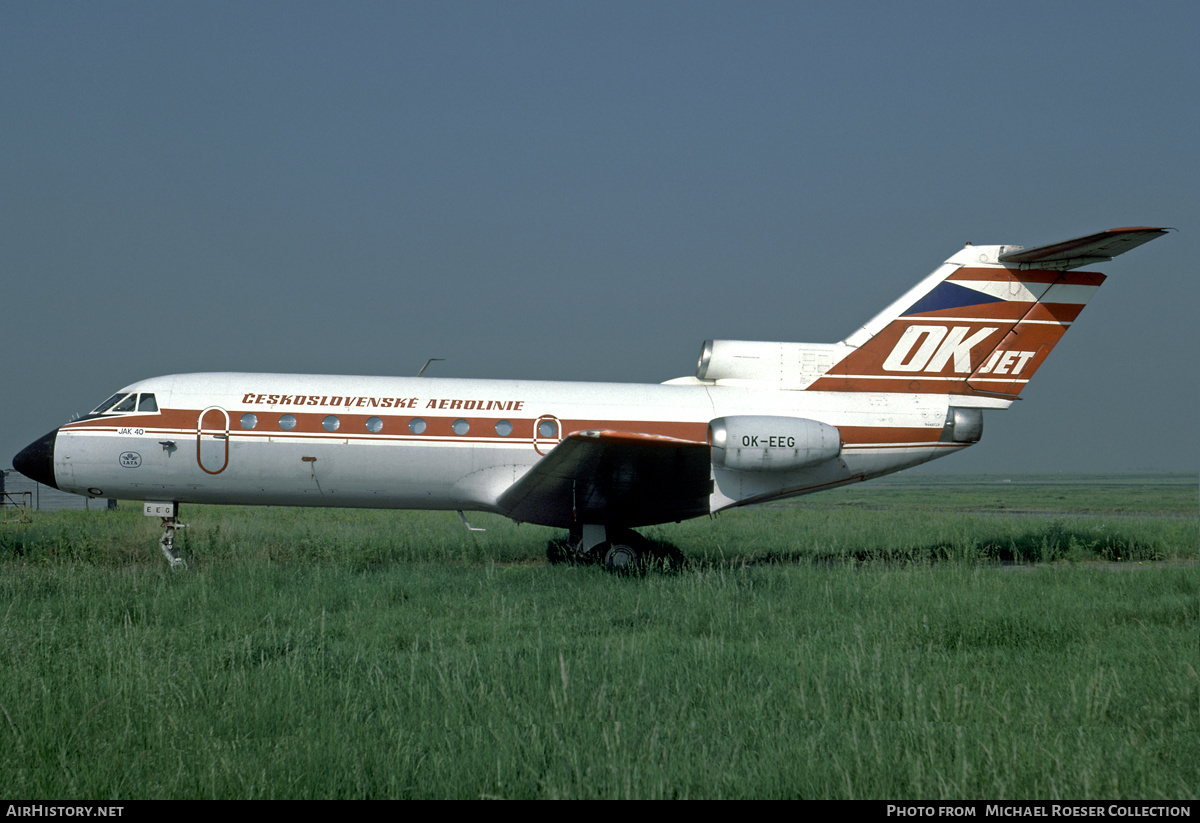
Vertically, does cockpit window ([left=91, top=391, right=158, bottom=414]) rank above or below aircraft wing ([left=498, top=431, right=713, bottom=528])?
above

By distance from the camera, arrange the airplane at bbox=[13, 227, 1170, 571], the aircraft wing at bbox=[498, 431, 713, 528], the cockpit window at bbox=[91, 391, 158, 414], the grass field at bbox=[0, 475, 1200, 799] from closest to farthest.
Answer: the grass field at bbox=[0, 475, 1200, 799] < the aircraft wing at bbox=[498, 431, 713, 528] < the airplane at bbox=[13, 227, 1170, 571] < the cockpit window at bbox=[91, 391, 158, 414]

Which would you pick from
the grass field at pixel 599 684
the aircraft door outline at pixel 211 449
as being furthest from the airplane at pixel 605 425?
the grass field at pixel 599 684

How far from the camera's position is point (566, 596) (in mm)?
8859

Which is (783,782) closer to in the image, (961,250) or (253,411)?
(253,411)

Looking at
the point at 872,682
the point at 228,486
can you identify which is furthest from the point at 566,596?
the point at 228,486

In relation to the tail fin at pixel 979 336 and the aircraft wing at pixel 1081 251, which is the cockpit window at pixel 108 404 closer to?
the tail fin at pixel 979 336

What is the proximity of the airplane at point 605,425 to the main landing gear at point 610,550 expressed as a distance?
3cm

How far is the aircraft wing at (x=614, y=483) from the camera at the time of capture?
33.6 feet

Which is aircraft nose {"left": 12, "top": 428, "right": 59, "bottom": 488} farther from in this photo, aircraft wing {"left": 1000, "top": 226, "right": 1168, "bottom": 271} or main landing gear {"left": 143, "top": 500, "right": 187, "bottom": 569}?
aircraft wing {"left": 1000, "top": 226, "right": 1168, "bottom": 271}

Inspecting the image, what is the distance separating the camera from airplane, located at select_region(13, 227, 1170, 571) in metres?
11.9

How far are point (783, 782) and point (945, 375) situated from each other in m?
10.6

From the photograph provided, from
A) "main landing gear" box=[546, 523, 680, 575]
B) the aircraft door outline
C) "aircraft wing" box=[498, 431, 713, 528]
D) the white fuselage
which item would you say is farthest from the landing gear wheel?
the aircraft door outline

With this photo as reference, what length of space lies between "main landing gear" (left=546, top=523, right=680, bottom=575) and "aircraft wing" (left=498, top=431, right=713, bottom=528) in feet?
0.80
